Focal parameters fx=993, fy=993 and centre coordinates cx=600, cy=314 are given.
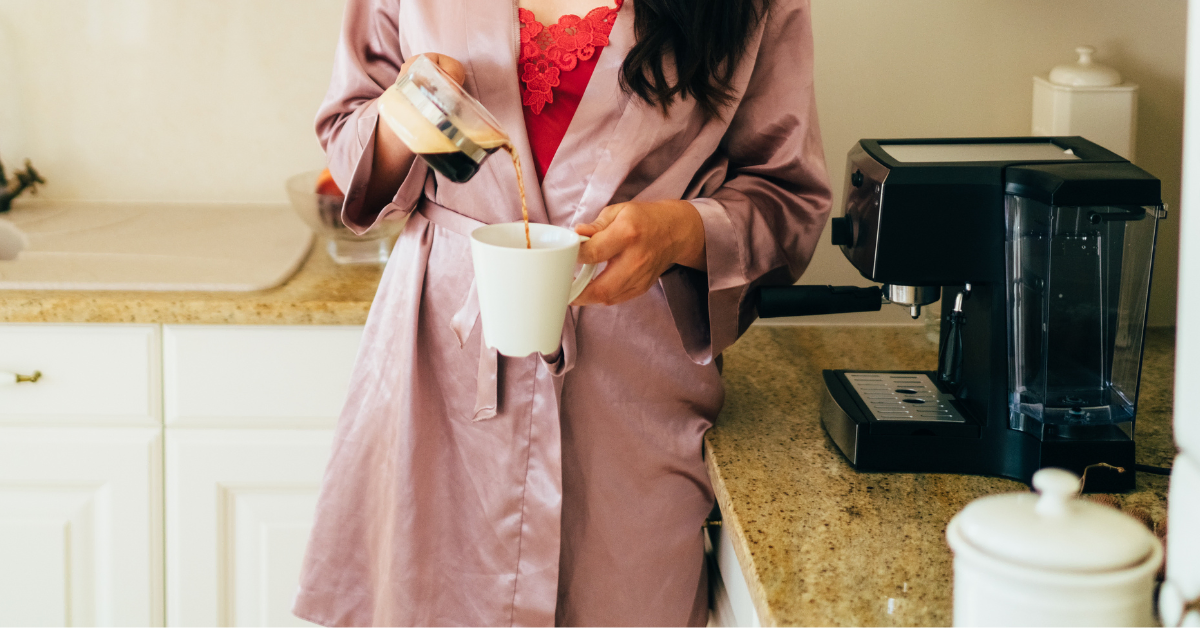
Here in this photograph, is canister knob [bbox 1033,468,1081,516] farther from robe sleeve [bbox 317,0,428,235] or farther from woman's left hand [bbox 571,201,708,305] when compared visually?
robe sleeve [bbox 317,0,428,235]

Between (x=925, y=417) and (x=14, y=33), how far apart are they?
1.66 m

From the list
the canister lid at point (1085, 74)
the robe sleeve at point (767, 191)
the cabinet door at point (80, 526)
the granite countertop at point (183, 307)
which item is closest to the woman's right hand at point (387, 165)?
the robe sleeve at point (767, 191)

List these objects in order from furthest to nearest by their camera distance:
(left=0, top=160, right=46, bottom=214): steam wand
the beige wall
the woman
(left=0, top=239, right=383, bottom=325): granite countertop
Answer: (left=0, top=160, right=46, bottom=214): steam wand
the beige wall
(left=0, top=239, right=383, bottom=325): granite countertop
the woman

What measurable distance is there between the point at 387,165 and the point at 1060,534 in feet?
2.24

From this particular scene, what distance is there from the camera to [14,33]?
1.74 metres

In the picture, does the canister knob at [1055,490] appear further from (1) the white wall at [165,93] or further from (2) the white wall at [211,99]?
(1) the white wall at [165,93]

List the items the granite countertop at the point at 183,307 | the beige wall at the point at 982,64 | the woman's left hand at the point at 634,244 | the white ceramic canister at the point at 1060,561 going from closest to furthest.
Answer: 1. the white ceramic canister at the point at 1060,561
2. the woman's left hand at the point at 634,244
3. the granite countertop at the point at 183,307
4. the beige wall at the point at 982,64

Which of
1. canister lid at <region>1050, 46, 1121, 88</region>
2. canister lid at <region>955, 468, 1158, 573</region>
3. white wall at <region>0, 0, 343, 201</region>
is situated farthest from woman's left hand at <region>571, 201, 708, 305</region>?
white wall at <region>0, 0, 343, 201</region>

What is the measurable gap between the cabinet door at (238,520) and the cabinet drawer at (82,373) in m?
0.08

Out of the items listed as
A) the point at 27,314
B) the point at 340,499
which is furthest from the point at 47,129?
the point at 340,499

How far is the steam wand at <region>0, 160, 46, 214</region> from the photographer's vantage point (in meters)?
1.73

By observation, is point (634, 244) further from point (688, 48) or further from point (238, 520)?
point (238, 520)

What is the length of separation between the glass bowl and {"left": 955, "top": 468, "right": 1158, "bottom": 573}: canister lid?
1133 millimetres

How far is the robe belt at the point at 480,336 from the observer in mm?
929
